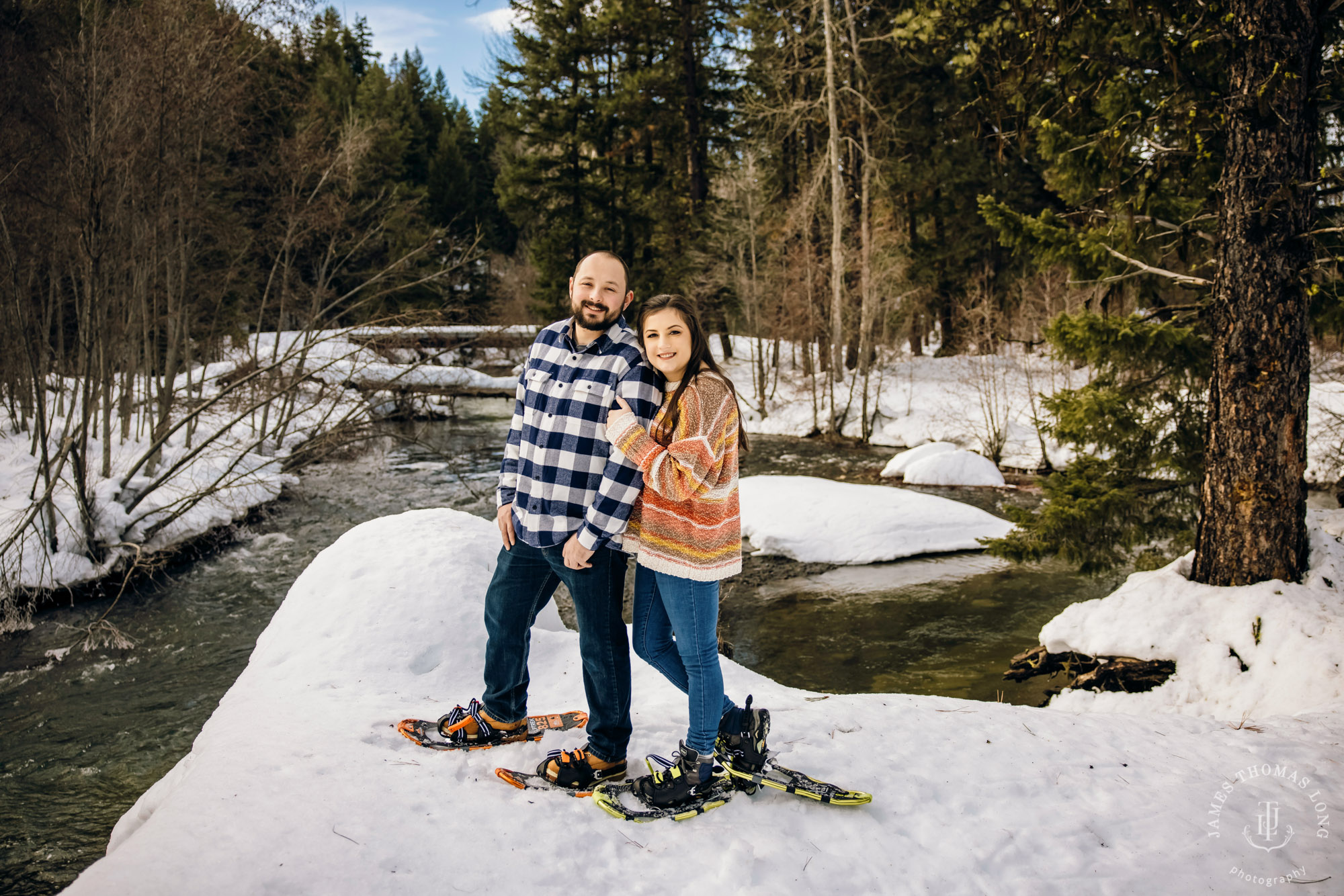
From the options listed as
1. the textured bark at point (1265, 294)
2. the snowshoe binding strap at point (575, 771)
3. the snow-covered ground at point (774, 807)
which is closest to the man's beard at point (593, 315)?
the snowshoe binding strap at point (575, 771)

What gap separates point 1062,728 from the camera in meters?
3.58

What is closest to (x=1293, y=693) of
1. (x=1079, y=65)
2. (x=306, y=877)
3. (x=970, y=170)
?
(x=1079, y=65)

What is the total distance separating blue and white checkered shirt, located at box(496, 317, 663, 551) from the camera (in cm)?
268

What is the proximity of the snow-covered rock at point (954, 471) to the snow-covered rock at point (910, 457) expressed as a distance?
24cm

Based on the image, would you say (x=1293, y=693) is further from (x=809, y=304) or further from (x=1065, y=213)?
(x=809, y=304)

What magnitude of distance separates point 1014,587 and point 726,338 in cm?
1837

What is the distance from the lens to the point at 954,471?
14.2 meters

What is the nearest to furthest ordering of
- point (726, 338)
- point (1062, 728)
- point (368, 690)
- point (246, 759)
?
point (246, 759)
point (1062, 728)
point (368, 690)
point (726, 338)

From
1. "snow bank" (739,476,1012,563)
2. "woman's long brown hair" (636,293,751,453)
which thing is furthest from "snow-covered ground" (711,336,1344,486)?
"woman's long brown hair" (636,293,751,453)

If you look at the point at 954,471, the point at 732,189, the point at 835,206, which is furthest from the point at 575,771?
the point at 732,189

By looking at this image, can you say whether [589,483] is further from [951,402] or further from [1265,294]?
[951,402]

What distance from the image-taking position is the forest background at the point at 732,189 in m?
5.66

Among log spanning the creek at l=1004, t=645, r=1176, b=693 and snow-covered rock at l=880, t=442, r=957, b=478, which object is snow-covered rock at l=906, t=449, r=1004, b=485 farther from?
log spanning the creek at l=1004, t=645, r=1176, b=693

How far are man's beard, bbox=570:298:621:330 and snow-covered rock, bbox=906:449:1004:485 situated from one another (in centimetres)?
1240
